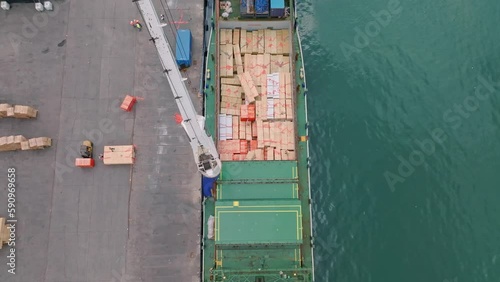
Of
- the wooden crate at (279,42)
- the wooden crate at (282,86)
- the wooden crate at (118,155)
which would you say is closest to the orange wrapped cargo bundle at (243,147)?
the wooden crate at (282,86)

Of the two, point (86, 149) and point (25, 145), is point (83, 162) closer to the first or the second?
point (86, 149)

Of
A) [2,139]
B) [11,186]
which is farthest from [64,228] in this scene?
[2,139]

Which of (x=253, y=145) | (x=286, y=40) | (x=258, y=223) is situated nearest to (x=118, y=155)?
(x=253, y=145)

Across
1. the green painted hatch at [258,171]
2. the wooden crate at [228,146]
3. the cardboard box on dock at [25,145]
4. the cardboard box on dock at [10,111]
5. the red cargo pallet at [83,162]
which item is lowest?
the green painted hatch at [258,171]

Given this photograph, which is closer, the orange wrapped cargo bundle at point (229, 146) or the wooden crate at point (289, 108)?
the orange wrapped cargo bundle at point (229, 146)

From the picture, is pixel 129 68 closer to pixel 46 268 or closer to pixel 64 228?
pixel 64 228

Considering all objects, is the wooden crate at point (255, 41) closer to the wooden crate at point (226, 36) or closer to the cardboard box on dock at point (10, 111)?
the wooden crate at point (226, 36)
